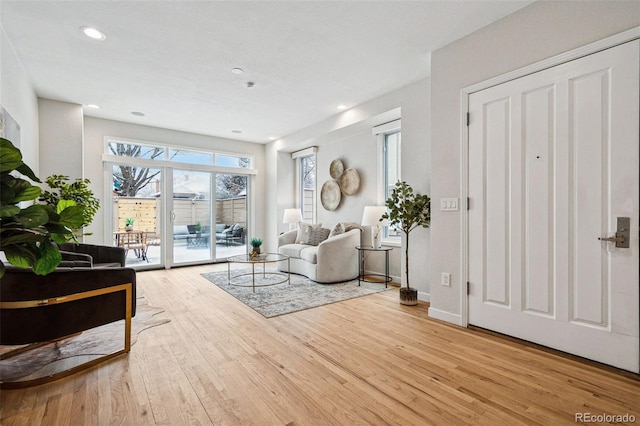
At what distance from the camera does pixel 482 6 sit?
7.80 ft

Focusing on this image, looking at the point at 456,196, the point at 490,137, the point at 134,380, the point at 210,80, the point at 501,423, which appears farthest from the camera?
the point at 210,80

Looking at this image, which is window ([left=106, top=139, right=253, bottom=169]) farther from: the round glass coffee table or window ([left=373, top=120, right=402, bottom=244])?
window ([left=373, top=120, right=402, bottom=244])

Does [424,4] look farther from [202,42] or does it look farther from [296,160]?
[296,160]

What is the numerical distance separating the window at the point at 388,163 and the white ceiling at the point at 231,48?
77 centimetres

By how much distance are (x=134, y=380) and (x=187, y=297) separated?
1.96 m

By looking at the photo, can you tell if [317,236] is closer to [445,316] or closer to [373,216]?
[373,216]

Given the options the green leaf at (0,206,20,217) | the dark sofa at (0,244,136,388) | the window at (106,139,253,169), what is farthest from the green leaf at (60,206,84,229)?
the window at (106,139,253,169)

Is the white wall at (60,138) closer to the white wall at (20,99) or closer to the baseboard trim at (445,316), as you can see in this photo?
the white wall at (20,99)

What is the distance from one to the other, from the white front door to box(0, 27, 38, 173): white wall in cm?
432

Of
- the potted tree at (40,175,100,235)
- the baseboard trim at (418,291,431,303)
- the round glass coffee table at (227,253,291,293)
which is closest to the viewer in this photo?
the baseboard trim at (418,291,431,303)

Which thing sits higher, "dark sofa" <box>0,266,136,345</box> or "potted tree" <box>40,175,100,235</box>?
"potted tree" <box>40,175,100,235</box>

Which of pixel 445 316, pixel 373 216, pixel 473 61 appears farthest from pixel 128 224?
pixel 473 61

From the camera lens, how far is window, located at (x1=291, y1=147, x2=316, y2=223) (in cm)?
650

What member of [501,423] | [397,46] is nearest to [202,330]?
[501,423]
